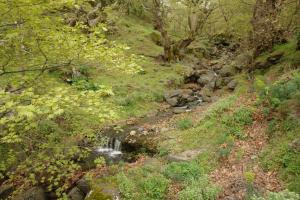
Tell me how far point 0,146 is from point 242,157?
29.6 feet

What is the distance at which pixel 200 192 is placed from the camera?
1014 cm

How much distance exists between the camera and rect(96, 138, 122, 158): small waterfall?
15.7 metres

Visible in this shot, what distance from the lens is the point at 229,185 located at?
10469mm

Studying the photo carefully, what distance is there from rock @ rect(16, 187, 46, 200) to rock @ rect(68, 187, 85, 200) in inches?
42.6

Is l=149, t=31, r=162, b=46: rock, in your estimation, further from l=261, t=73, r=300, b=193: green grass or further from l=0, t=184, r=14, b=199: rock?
l=0, t=184, r=14, b=199: rock

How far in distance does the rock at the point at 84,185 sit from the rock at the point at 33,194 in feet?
4.35

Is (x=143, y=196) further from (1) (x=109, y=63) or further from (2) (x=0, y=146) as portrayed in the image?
(2) (x=0, y=146)

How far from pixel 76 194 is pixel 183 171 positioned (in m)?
3.87

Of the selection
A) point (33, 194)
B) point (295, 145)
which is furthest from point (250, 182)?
point (33, 194)

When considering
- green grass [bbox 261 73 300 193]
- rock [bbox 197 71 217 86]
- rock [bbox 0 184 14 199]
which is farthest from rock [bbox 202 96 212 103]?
rock [bbox 0 184 14 199]

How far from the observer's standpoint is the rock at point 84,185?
468 inches

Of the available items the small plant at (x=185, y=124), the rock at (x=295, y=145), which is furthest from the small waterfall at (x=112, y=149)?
the rock at (x=295, y=145)

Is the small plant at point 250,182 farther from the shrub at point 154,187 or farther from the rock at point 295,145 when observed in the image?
the shrub at point 154,187

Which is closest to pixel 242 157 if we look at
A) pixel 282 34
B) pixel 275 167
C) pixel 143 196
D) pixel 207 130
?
pixel 275 167
